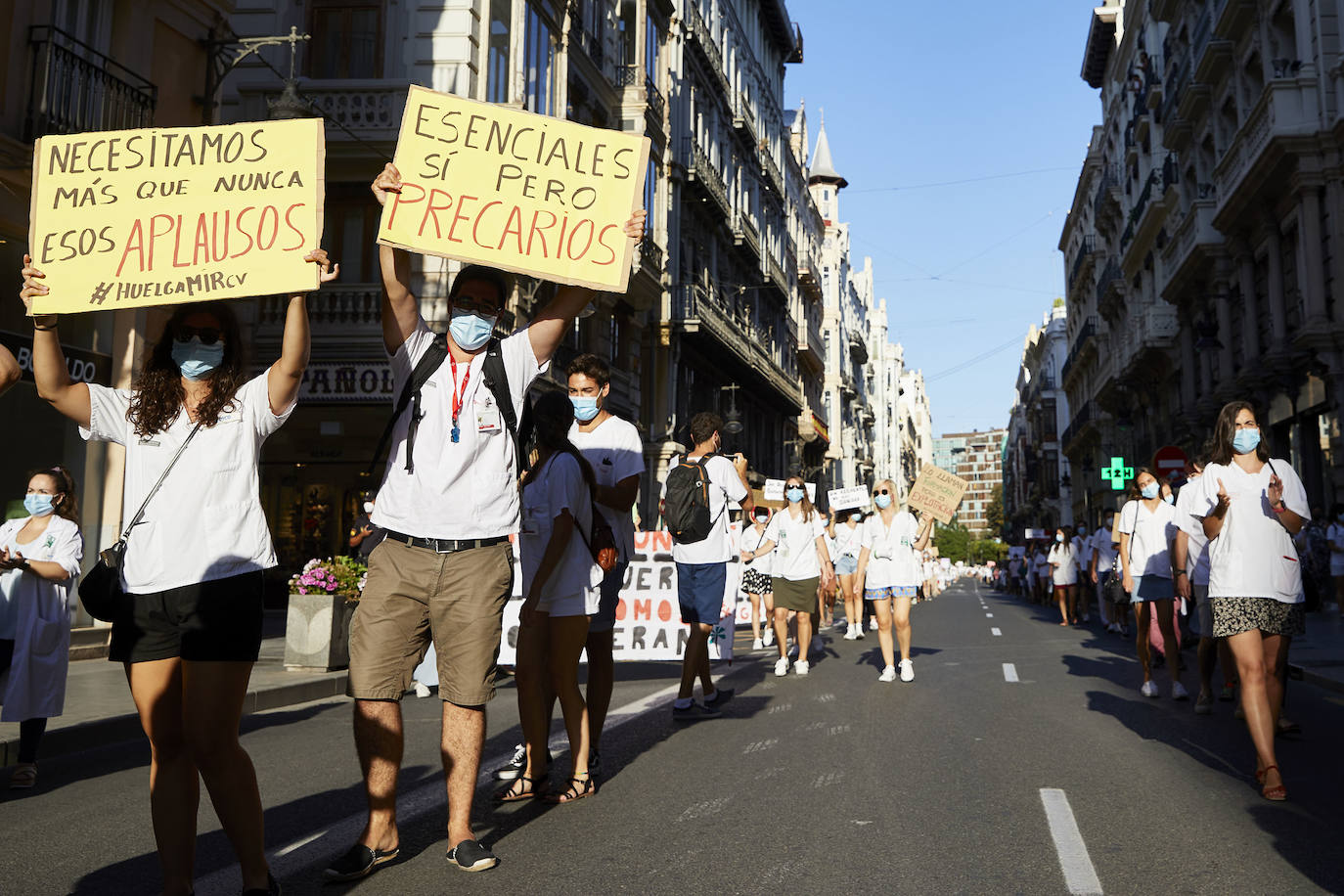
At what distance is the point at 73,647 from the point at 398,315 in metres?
10.5

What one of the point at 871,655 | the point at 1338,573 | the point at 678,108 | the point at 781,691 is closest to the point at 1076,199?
the point at 678,108

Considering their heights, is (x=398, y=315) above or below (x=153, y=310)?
below

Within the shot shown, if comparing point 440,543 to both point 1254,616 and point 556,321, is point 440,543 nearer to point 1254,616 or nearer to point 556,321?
point 556,321

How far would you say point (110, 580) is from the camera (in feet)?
12.2

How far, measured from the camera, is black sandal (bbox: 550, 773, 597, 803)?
5.55 m

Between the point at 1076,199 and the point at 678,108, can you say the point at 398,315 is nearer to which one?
the point at 678,108

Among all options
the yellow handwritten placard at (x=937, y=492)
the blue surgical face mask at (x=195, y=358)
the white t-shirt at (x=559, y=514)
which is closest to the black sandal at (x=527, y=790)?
the white t-shirt at (x=559, y=514)

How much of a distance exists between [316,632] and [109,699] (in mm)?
2422

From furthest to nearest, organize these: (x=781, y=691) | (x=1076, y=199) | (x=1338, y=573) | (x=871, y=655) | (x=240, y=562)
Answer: (x=1076, y=199)
(x=1338, y=573)
(x=871, y=655)
(x=781, y=691)
(x=240, y=562)

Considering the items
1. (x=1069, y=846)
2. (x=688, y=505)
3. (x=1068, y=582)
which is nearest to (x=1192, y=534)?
(x=688, y=505)

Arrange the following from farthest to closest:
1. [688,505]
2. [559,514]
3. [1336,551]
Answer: [1336,551] < [688,505] < [559,514]

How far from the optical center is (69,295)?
412cm

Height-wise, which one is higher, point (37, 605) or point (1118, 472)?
point (1118, 472)

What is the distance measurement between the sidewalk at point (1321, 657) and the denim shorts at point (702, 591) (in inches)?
193
